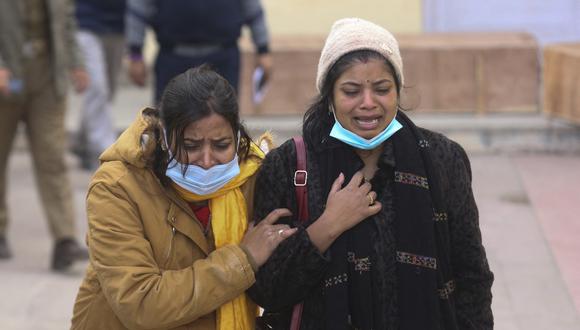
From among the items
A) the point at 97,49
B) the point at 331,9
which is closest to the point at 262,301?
the point at 97,49

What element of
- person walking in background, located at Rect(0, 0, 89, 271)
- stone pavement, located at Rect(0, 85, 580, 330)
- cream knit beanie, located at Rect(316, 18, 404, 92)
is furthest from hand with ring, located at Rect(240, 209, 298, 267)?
person walking in background, located at Rect(0, 0, 89, 271)

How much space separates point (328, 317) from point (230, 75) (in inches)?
144

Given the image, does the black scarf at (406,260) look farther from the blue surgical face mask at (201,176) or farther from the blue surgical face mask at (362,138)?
the blue surgical face mask at (201,176)

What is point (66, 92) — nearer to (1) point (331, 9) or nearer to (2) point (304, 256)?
(2) point (304, 256)

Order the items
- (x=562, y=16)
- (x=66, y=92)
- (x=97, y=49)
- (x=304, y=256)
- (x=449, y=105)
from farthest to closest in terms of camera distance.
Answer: (x=562, y=16)
(x=449, y=105)
(x=97, y=49)
(x=66, y=92)
(x=304, y=256)

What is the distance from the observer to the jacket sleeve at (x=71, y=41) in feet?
20.9

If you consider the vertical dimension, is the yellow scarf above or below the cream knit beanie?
below

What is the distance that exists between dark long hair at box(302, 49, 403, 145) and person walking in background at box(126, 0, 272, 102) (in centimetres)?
319

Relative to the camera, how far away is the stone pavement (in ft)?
19.2

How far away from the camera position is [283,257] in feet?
10.6

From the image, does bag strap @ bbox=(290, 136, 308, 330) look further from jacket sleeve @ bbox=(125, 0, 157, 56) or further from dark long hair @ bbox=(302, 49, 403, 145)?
jacket sleeve @ bbox=(125, 0, 157, 56)

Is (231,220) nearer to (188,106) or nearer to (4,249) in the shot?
(188,106)

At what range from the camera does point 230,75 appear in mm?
6754

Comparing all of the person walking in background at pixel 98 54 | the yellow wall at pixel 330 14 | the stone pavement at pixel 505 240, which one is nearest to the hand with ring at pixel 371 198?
the stone pavement at pixel 505 240
